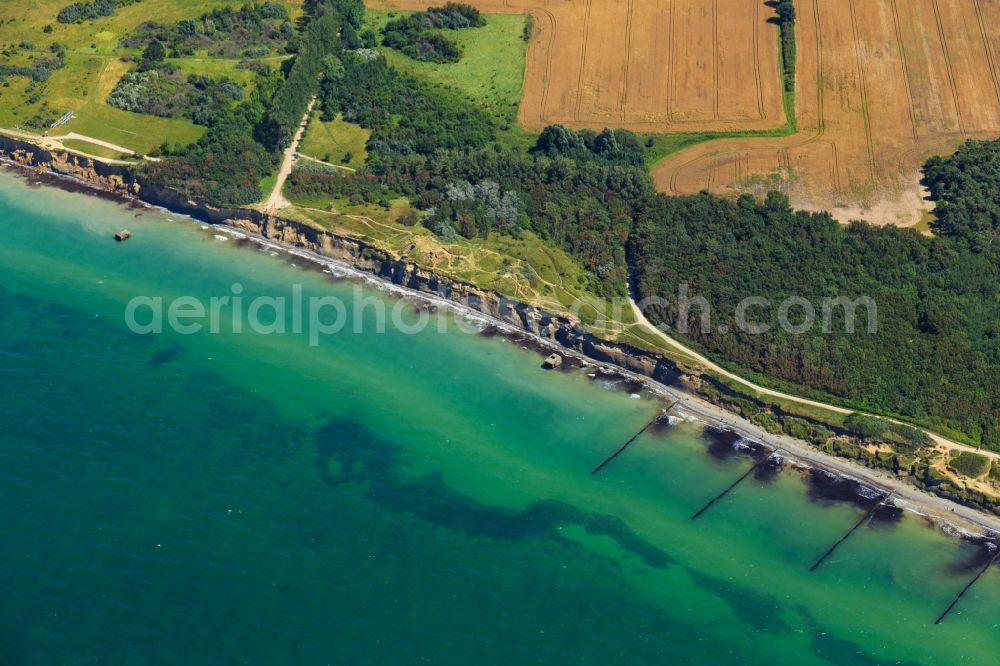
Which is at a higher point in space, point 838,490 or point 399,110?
point 399,110

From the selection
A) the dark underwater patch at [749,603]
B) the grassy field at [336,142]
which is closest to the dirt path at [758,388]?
the dark underwater patch at [749,603]

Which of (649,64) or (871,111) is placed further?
(649,64)

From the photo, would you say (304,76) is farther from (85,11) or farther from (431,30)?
(85,11)

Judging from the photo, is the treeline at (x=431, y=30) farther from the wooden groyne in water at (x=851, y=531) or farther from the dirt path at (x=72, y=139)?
the wooden groyne in water at (x=851, y=531)

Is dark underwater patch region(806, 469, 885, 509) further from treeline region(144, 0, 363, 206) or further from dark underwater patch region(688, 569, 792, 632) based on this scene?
treeline region(144, 0, 363, 206)

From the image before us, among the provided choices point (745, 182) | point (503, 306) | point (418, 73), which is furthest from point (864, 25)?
point (503, 306)

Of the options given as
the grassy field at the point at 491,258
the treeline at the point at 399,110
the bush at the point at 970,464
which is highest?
the treeline at the point at 399,110

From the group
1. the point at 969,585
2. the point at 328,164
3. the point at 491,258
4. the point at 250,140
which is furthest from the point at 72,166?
the point at 969,585
